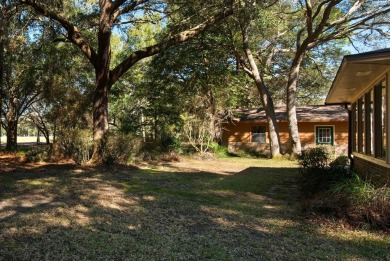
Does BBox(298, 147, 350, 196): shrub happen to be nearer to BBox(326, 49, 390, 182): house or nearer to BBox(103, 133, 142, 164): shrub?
BBox(326, 49, 390, 182): house

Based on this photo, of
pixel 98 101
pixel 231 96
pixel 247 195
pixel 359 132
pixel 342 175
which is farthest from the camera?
pixel 231 96

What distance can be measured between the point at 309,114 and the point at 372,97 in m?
17.6

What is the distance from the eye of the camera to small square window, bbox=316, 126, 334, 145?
25141 mm

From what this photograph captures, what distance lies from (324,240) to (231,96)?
60.7 ft

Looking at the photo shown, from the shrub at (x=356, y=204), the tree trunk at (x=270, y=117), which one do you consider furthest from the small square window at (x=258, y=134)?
the shrub at (x=356, y=204)

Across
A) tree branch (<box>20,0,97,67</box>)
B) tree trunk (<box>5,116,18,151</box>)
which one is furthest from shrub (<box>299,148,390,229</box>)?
tree trunk (<box>5,116,18,151</box>)

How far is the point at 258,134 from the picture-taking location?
89.9ft

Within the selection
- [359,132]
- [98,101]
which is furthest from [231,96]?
[359,132]

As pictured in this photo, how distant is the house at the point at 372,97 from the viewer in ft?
21.5

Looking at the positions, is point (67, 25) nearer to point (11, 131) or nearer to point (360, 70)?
point (360, 70)

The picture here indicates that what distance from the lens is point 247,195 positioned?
8938 millimetres

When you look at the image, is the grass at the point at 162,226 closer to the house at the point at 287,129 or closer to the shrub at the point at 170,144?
the shrub at the point at 170,144

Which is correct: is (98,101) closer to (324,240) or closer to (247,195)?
(247,195)

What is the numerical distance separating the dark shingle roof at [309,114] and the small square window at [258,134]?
2.66 feet
